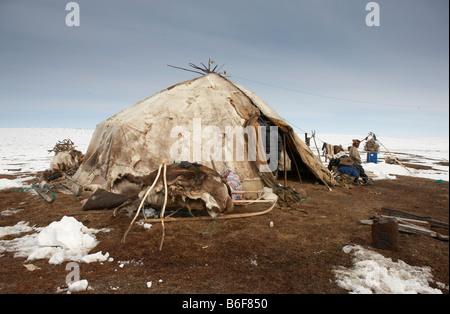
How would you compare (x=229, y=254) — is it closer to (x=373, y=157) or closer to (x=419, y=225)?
(x=419, y=225)

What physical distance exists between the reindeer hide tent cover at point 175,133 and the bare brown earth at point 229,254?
1467 mm

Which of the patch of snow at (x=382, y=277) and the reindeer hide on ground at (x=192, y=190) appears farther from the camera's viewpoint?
the reindeer hide on ground at (x=192, y=190)

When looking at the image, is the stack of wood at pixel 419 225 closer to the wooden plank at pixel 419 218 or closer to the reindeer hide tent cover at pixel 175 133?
the wooden plank at pixel 419 218

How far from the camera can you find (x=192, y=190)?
198 inches

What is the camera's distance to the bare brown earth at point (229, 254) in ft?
9.52

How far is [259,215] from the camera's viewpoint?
543 cm

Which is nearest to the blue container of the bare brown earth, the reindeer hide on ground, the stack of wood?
the bare brown earth

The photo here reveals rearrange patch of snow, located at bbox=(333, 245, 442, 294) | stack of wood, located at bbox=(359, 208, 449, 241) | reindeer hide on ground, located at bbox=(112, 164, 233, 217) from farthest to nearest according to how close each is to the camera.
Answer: reindeer hide on ground, located at bbox=(112, 164, 233, 217)
stack of wood, located at bbox=(359, 208, 449, 241)
patch of snow, located at bbox=(333, 245, 442, 294)

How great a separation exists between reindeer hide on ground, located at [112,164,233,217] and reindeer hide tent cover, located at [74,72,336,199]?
5.58ft

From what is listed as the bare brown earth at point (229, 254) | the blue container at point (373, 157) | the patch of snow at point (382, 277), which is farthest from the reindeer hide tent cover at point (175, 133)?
the blue container at point (373, 157)

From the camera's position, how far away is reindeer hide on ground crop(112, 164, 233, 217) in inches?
195

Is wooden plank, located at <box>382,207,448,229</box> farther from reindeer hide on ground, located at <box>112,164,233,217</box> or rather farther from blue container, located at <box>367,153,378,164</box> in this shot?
blue container, located at <box>367,153,378,164</box>

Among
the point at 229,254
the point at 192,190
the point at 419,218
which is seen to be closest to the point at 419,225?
the point at 419,218

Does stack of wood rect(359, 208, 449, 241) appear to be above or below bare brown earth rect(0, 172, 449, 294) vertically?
above
